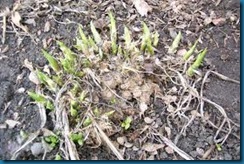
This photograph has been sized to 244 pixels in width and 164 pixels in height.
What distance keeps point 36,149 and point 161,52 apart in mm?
590

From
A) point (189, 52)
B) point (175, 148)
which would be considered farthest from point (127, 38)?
point (175, 148)

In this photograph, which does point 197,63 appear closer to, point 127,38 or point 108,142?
point 127,38

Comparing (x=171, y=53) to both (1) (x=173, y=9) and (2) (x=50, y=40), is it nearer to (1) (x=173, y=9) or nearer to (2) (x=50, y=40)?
(1) (x=173, y=9)

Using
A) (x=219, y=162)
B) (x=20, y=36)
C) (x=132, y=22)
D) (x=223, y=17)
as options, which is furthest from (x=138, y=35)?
(x=219, y=162)

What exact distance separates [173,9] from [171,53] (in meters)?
0.25

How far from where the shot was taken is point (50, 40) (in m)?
1.84

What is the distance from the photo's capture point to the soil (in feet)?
4.99

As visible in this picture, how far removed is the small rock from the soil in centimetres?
1

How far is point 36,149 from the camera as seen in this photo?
1521 mm

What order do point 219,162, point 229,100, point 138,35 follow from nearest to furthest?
1. point 219,162
2. point 229,100
3. point 138,35

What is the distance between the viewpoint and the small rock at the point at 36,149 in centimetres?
152

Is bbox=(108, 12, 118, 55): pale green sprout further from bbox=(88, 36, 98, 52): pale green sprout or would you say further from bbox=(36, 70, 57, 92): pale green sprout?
bbox=(36, 70, 57, 92): pale green sprout

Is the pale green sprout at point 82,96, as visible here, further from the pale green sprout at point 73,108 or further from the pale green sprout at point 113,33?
the pale green sprout at point 113,33

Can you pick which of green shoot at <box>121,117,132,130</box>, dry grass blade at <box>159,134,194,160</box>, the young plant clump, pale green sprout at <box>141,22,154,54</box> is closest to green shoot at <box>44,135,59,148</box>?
the young plant clump
